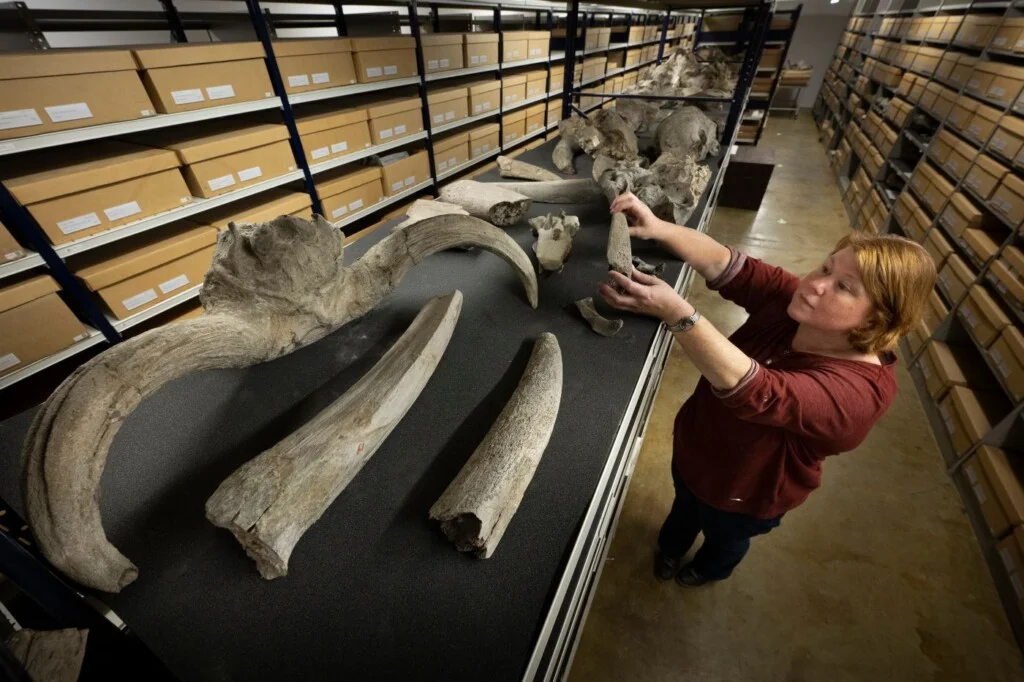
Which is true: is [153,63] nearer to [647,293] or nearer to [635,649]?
[647,293]

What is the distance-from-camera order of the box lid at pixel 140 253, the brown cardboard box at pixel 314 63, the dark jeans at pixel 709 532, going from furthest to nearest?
the brown cardboard box at pixel 314 63 < the box lid at pixel 140 253 < the dark jeans at pixel 709 532

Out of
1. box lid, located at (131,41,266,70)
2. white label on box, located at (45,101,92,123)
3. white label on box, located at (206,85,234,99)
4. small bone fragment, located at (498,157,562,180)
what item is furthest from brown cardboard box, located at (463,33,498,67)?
white label on box, located at (45,101,92,123)

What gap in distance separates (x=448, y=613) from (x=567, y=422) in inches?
26.2

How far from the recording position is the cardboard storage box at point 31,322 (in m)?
2.11

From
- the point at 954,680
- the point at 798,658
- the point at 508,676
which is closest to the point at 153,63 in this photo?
the point at 508,676

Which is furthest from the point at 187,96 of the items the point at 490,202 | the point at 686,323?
the point at 686,323

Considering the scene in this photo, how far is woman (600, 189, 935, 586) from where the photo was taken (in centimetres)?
96

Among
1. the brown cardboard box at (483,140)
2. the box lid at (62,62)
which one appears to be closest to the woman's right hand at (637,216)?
the box lid at (62,62)

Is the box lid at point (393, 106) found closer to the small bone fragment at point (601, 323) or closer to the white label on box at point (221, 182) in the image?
the white label on box at point (221, 182)

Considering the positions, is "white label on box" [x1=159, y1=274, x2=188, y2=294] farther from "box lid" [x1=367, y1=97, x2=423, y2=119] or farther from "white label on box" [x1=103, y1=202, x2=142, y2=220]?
"box lid" [x1=367, y1=97, x2=423, y2=119]

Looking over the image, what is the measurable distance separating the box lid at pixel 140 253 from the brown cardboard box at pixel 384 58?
189cm

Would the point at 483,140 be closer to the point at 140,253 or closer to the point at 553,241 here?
the point at 553,241

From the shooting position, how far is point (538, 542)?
1.12 metres

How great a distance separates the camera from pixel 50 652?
90 centimetres
